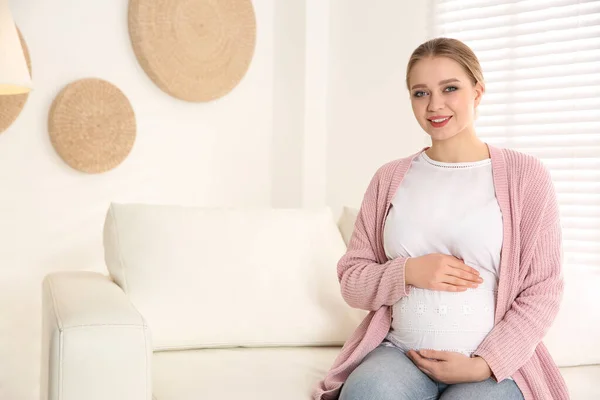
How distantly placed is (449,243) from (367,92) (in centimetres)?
A: 176

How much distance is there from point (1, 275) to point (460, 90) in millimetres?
1953

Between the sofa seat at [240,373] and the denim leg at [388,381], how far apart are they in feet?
0.61

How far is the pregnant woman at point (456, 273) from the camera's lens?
1.75 m

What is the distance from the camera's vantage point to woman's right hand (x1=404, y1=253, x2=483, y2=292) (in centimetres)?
180

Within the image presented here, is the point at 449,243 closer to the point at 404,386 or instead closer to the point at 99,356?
the point at 404,386

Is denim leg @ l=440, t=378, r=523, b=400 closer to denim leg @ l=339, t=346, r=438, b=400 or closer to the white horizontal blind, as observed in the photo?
denim leg @ l=339, t=346, r=438, b=400

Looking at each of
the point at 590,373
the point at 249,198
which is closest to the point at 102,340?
the point at 590,373

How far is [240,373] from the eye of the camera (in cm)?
203

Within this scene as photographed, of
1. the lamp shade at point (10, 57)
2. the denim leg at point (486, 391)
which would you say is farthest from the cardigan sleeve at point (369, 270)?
the lamp shade at point (10, 57)

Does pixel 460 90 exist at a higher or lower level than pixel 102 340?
higher

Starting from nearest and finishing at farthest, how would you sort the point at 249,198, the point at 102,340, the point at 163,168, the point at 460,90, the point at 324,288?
the point at 102,340, the point at 460,90, the point at 324,288, the point at 163,168, the point at 249,198

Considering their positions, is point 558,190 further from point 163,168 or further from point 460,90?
point 163,168

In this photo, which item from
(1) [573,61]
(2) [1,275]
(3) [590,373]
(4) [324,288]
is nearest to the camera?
(3) [590,373]

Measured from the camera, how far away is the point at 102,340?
170cm
